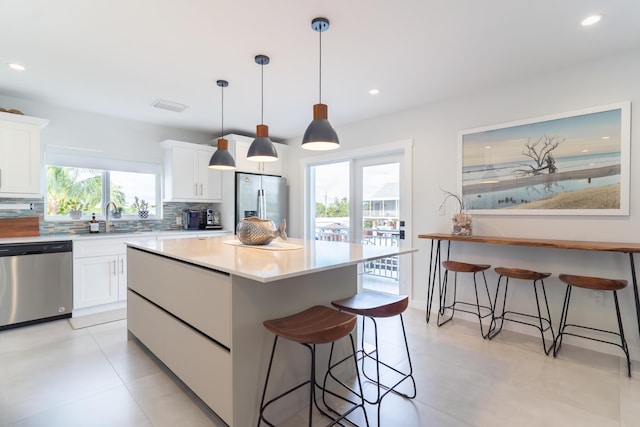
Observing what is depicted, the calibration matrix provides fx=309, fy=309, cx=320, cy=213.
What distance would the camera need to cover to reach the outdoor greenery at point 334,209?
15.2 feet

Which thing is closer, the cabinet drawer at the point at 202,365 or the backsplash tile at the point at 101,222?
the cabinet drawer at the point at 202,365

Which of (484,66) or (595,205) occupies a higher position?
(484,66)

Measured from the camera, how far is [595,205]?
2.61 metres

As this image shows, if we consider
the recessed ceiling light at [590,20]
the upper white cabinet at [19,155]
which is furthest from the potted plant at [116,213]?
the recessed ceiling light at [590,20]

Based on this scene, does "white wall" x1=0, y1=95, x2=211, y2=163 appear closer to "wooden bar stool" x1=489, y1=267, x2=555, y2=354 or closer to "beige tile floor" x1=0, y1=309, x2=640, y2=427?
"beige tile floor" x1=0, y1=309, x2=640, y2=427

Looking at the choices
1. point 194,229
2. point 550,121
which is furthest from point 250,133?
point 550,121

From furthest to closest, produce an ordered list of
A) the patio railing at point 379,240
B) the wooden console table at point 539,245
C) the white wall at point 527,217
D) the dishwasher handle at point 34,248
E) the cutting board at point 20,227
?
1. the patio railing at point 379,240
2. the cutting board at point 20,227
3. the dishwasher handle at point 34,248
4. the white wall at point 527,217
5. the wooden console table at point 539,245

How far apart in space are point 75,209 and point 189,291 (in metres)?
3.15

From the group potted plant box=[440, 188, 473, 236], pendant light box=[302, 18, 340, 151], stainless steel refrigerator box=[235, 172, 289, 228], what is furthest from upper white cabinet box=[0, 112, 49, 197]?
potted plant box=[440, 188, 473, 236]

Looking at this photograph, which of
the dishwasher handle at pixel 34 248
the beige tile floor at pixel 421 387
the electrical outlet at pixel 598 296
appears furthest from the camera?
the dishwasher handle at pixel 34 248

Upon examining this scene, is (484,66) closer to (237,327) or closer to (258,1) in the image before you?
(258,1)

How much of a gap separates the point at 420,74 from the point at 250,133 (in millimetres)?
2941

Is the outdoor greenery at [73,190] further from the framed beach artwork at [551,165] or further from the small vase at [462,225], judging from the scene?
the framed beach artwork at [551,165]

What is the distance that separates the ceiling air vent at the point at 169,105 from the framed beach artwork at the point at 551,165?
3226 mm
